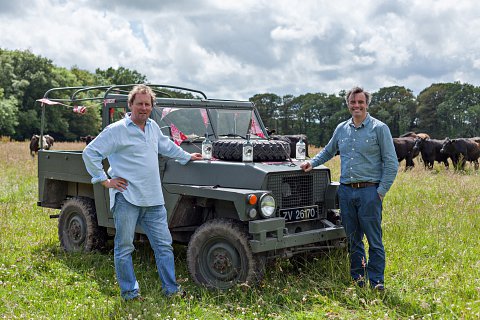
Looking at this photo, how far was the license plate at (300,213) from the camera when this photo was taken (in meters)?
6.16

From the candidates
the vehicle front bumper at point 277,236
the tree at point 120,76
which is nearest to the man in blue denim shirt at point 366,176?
the vehicle front bumper at point 277,236

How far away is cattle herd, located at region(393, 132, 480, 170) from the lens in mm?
22016

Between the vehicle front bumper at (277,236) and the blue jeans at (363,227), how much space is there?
0.92 ft

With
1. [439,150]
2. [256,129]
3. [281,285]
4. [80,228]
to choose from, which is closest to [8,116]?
[439,150]

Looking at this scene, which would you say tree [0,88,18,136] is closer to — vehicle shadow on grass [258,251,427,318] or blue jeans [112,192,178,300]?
blue jeans [112,192,178,300]

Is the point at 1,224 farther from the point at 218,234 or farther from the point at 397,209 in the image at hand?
the point at 397,209

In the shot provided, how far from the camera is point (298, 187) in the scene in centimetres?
635

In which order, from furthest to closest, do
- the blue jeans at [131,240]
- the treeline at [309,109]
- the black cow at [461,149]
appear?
the treeline at [309,109] < the black cow at [461,149] < the blue jeans at [131,240]

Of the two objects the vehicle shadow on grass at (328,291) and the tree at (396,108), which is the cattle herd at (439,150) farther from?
the tree at (396,108)

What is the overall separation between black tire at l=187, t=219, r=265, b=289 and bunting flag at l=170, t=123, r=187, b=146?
4.38ft

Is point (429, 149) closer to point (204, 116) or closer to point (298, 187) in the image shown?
Result: point (204, 116)

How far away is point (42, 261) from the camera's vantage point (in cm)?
725

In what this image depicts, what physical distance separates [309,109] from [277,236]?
201 feet

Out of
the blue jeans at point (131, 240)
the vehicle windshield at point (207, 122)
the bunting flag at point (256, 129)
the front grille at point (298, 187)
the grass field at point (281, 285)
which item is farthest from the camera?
the bunting flag at point (256, 129)
